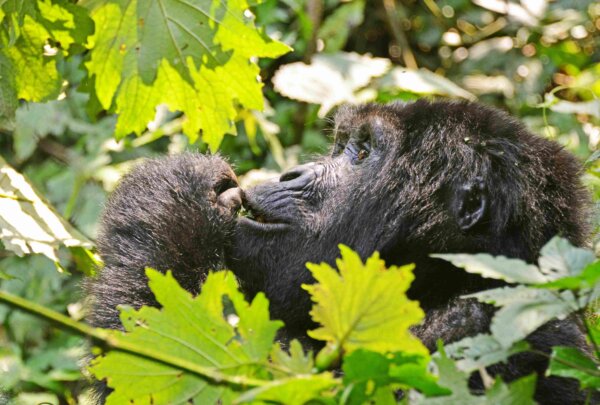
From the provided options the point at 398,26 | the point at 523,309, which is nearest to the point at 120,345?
the point at 523,309

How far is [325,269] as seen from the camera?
1223mm

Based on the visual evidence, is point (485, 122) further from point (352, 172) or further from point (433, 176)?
point (352, 172)

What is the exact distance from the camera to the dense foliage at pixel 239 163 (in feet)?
4.04

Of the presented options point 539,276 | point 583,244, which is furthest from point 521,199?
point 539,276

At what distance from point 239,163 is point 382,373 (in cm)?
359

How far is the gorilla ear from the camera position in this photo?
2285mm

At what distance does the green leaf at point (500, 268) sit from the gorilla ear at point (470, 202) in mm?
980

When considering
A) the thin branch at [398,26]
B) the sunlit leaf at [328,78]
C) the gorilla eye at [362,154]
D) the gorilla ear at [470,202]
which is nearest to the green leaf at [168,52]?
the gorilla eye at [362,154]

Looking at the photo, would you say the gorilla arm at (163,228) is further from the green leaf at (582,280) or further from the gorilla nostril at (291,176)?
the green leaf at (582,280)

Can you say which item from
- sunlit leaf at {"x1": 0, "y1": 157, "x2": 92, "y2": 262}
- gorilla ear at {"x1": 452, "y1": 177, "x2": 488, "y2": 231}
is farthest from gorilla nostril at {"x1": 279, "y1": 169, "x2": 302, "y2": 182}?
sunlit leaf at {"x1": 0, "y1": 157, "x2": 92, "y2": 262}

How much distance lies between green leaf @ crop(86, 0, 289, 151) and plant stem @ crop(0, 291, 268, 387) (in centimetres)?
110

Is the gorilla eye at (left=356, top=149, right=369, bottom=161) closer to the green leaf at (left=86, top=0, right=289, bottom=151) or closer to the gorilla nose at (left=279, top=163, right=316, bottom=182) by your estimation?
the gorilla nose at (left=279, top=163, right=316, bottom=182)

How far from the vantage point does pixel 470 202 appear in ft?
7.57

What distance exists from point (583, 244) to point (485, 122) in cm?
44
